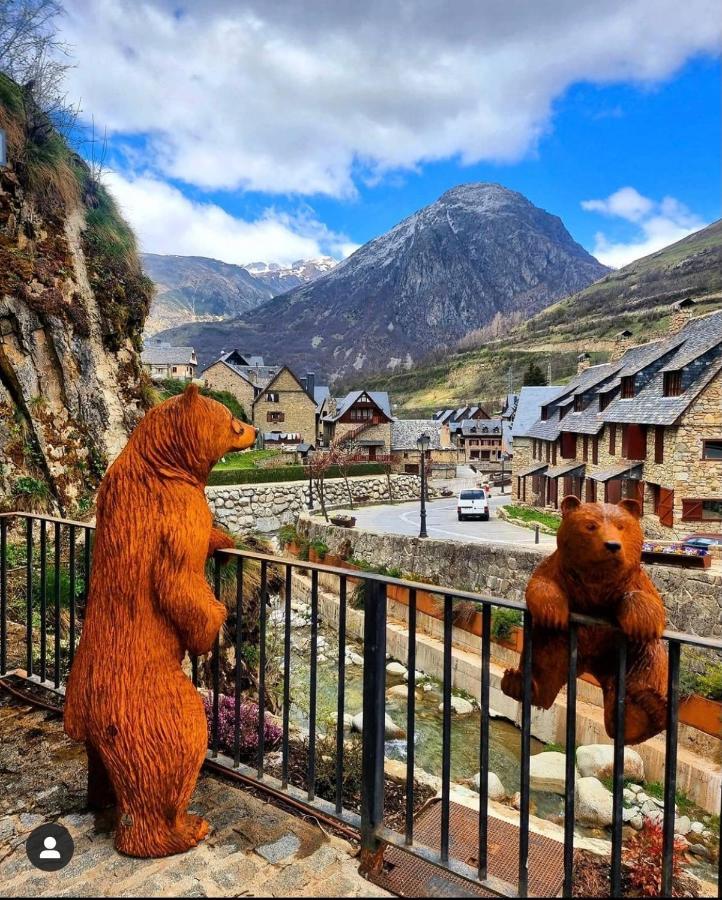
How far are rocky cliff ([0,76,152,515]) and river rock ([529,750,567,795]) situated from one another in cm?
766

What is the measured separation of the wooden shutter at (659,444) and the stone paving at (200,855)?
1692 centimetres

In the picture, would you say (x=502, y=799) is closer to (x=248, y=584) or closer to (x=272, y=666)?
(x=272, y=666)

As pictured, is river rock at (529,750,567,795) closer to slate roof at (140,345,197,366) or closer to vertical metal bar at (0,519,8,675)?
vertical metal bar at (0,519,8,675)

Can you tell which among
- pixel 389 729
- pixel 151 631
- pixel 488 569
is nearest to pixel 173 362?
pixel 488 569

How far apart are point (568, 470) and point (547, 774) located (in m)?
15.1

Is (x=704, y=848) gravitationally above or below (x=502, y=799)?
below

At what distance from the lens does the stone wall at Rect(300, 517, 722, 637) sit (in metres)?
11.7

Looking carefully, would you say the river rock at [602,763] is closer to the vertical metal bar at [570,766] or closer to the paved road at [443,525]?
the vertical metal bar at [570,766]

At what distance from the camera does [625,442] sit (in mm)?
18188

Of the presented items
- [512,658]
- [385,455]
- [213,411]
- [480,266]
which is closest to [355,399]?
[385,455]

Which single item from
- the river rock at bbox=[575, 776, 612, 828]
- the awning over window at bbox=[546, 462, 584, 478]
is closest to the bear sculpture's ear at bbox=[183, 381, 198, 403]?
the river rock at bbox=[575, 776, 612, 828]

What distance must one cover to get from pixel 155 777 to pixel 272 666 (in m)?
6.19

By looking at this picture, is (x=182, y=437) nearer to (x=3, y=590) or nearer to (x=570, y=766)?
(x=570, y=766)

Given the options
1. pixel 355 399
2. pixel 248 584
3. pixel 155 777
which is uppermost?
pixel 355 399
